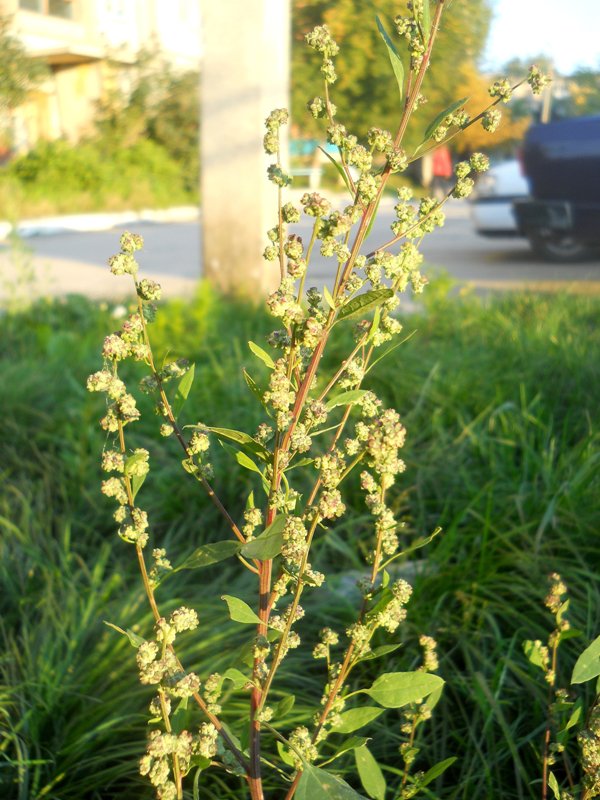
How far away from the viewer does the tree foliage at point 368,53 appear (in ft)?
20.5

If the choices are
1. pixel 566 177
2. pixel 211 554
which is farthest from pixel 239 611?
Answer: pixel 566 177

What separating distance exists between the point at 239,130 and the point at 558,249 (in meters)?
3.75

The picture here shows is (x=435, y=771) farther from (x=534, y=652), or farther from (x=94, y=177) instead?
(x=94, y=177)

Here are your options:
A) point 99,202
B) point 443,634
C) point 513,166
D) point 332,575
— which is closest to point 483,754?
point 443,634

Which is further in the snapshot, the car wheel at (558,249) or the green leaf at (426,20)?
the car wheel at (558,249)

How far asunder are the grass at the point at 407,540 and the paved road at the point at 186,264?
1.72 metres

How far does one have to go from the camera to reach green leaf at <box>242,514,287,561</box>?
3.33 feet

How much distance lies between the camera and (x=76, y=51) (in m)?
20.7

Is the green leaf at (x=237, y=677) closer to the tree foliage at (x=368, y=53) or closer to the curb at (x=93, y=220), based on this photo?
the tree foliage at (x=368, y=53)

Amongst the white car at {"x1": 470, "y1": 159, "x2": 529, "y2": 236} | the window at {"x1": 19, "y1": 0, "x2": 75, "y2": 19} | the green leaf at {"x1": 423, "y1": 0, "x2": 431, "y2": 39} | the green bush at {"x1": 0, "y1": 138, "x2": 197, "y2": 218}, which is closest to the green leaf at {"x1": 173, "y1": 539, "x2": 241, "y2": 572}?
the green leaf at {"x1": 423, "y1": 0, "x2": 431, "y2": 39}

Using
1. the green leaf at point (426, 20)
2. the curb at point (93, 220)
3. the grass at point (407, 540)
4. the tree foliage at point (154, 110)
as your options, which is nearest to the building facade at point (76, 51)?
the tree foliage at point (154, 110)

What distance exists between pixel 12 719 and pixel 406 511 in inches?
46.4

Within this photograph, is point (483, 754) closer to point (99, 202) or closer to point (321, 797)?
point (321, 797)

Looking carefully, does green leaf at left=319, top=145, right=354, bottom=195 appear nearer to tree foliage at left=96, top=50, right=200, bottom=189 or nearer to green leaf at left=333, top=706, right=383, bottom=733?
green leaf at left=333, top=706, right=383, bottom=733
